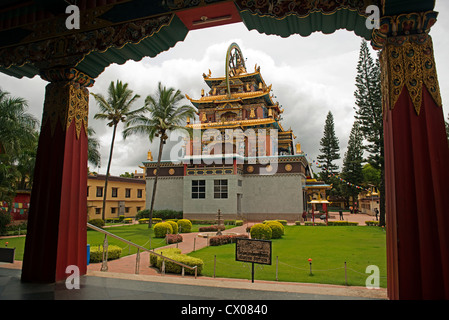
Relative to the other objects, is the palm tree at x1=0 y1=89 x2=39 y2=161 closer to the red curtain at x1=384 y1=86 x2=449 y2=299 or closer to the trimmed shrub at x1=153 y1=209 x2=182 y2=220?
the trimmed shrub at x1=153 y1=209 x2=182 y2=220

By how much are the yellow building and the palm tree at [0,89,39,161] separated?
14400mm

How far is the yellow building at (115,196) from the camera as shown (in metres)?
33.0

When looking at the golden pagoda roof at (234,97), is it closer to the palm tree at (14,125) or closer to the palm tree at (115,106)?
the palm tree at (115,106)

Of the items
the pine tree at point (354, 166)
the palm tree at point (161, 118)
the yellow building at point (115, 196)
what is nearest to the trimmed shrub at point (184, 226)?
the palm tree at point (161, 118)

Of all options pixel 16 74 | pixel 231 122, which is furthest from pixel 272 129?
pixel 16 74

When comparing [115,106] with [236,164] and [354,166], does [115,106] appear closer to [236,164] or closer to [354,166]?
[236,164]

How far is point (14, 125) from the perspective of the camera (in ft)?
54.8

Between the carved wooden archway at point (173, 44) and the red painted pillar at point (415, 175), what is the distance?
0.01m

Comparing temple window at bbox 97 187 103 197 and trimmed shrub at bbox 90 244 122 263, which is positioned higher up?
temple window at bbox 97 187 103 197

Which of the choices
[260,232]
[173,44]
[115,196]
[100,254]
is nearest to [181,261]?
[100,254]

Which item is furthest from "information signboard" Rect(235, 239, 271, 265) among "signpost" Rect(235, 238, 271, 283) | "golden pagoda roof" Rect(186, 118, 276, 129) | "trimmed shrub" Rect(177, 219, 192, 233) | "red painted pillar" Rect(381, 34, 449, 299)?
"golden pagoda roof" Rect(186, 118, 276, 129)

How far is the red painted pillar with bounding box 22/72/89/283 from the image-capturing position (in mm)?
4207
